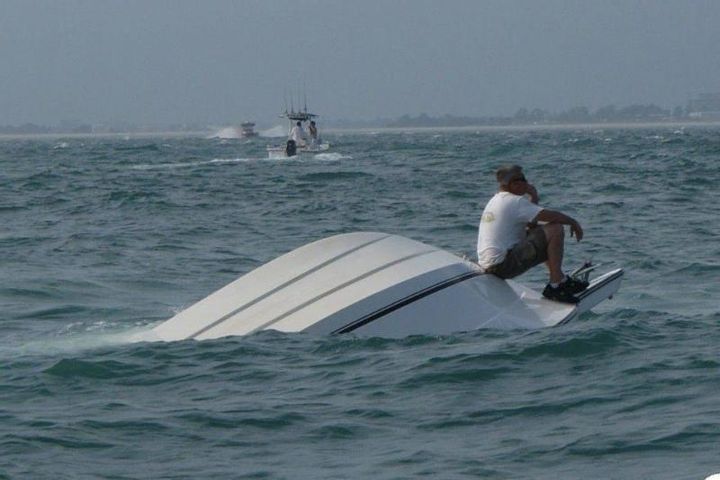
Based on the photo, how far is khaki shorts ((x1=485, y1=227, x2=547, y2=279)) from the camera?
1002cm

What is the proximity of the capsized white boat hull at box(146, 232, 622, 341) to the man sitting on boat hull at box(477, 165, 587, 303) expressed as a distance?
4.6 inches

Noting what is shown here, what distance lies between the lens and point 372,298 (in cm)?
970

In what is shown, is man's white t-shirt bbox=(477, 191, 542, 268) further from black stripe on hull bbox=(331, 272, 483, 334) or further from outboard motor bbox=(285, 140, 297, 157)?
outboard motor bbox=(285, 140, 297, 157)

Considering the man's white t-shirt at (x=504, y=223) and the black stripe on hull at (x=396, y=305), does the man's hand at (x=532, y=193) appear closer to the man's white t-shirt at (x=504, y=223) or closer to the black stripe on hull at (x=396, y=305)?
the man's white t-shirt at (x=504, y=223)

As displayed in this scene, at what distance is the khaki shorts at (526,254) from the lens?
10016mm

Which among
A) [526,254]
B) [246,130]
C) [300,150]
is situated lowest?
[246,130]

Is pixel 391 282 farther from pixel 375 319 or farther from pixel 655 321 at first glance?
pixel 655 321

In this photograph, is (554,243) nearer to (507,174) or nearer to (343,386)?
(507,174)

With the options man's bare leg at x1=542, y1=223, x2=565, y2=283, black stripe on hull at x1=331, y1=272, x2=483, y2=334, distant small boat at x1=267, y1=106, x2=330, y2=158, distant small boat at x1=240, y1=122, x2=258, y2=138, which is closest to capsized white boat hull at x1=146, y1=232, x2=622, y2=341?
black stripe on hull at x1=331, y1=272, x2=483, y2=334

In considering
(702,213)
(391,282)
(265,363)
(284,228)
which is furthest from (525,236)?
(702,213)

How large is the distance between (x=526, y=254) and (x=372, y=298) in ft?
3.71

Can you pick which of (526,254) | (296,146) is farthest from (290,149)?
(526,254)

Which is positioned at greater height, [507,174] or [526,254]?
[507,174]

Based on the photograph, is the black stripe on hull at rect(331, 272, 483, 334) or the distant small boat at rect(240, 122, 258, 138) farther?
the distant small boat at rect(240, 122, 258, 138)
